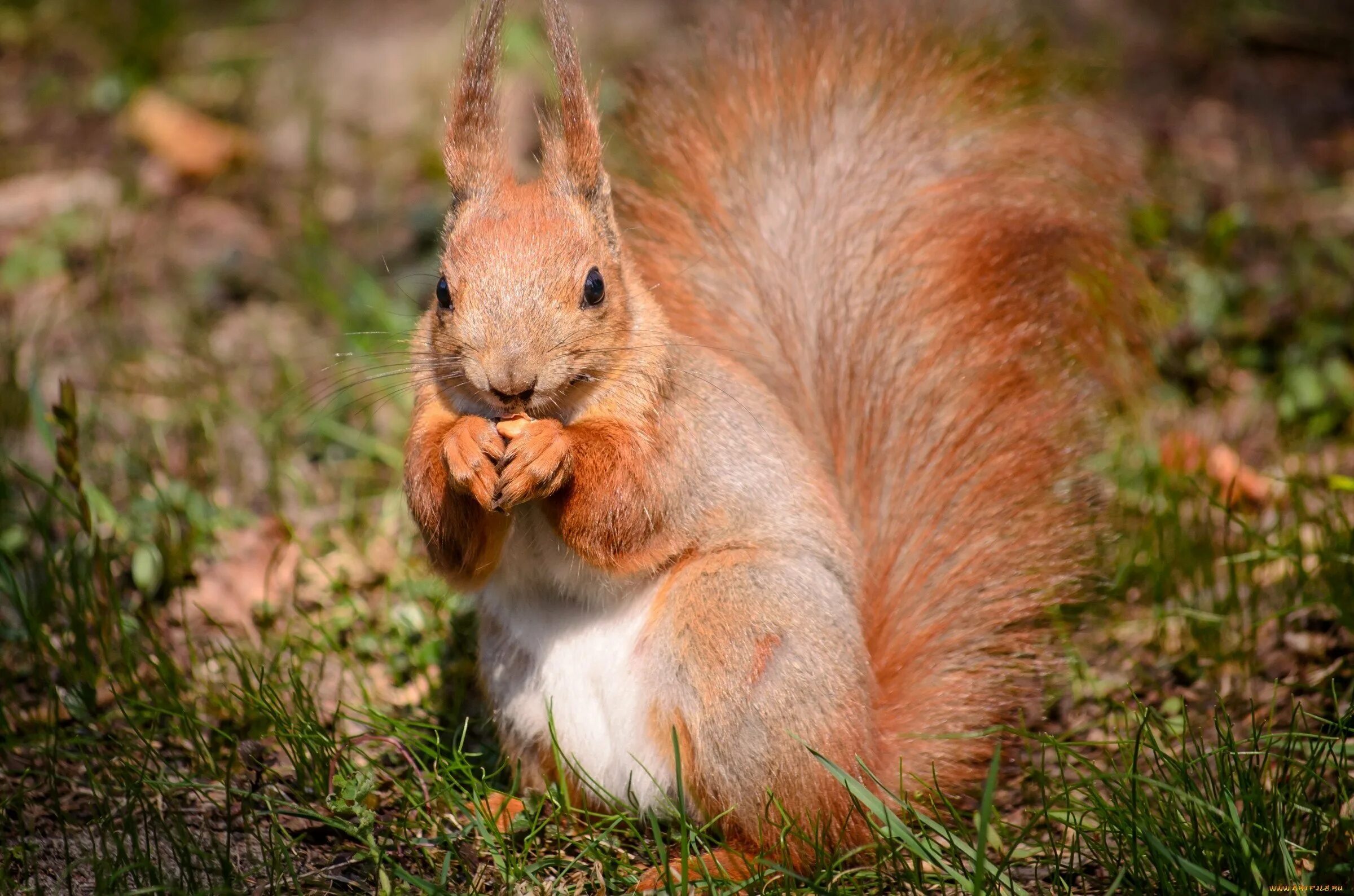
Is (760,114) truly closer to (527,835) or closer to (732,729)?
(732,729)

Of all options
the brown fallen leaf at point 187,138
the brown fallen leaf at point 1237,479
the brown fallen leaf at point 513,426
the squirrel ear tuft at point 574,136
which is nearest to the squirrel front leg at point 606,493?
the brown fallen leaf at point 513,426

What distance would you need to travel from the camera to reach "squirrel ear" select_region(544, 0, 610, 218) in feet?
6.86

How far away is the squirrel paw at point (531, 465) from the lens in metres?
1.98

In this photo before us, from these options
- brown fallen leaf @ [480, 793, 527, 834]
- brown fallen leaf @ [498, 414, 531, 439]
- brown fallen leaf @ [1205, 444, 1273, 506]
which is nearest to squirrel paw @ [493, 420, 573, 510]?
brown fallen leaf @ [498, 414, 531, 439]

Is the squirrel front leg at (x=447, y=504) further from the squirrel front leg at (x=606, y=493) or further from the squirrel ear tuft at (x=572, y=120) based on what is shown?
the squirrel ear tuft at (x=572, y=120)

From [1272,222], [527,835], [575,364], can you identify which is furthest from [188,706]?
[1272,222]

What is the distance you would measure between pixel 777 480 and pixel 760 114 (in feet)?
2.96

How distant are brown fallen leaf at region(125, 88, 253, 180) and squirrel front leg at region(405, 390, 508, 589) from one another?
2852 mm

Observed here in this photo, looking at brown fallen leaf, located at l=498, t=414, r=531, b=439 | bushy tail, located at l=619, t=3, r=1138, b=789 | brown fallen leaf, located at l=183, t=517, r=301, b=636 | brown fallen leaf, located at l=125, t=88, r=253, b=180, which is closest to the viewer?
brown fallen leaf, located at l=498, t=414, r=531, b=439

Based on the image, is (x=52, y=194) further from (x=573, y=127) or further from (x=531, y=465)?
(x=531, y=465)

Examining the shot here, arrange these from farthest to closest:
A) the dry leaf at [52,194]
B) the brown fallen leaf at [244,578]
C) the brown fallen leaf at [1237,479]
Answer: the dry leaf at [52,194], the brown fallen leaf at [1237,479], the brown fallen leaf at [244,578]

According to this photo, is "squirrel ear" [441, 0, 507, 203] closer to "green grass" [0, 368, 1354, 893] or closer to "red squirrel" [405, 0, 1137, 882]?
"red squirrel" [405, 0, 1137, 882]

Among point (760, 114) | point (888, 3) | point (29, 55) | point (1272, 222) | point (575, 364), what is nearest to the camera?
point (575, 364)

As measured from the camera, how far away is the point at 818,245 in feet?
8.42
